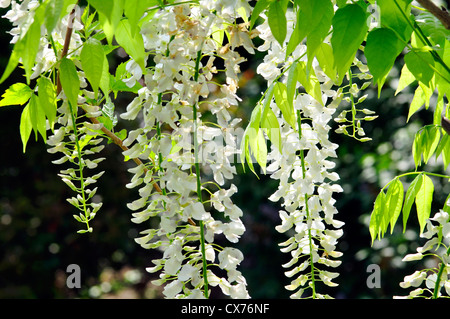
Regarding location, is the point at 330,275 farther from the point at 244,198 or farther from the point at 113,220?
the point at 113,220

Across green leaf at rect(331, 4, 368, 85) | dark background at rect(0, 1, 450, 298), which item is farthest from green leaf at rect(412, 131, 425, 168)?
dark background at rect(0, 1, 450, 298)

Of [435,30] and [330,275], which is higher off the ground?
[435,30]

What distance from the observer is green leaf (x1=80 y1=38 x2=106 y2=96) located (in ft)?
1.98

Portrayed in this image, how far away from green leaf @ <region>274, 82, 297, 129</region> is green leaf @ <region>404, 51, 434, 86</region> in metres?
0.14

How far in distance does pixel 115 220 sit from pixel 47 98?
255 centimetres

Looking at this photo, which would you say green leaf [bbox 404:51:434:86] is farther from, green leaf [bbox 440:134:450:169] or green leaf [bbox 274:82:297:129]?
green leaf [bbox 440:134:450:169]

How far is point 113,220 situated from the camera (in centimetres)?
319

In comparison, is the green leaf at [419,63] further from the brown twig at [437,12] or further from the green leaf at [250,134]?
the green leaf at [250,134]

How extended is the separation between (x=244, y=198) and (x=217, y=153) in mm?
2333

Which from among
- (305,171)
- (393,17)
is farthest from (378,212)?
(393,17)

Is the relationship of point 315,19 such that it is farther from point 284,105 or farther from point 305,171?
point 305,171

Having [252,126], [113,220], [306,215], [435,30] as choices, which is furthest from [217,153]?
[113,220]

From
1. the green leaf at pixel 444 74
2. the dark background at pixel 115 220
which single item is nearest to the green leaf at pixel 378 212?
the green leaf at pixel 444 74

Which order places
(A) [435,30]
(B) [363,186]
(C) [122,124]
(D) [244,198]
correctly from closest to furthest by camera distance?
(A) [435,30] < (B) [363,186] < (D) [244,198] < (C) [122,124]
